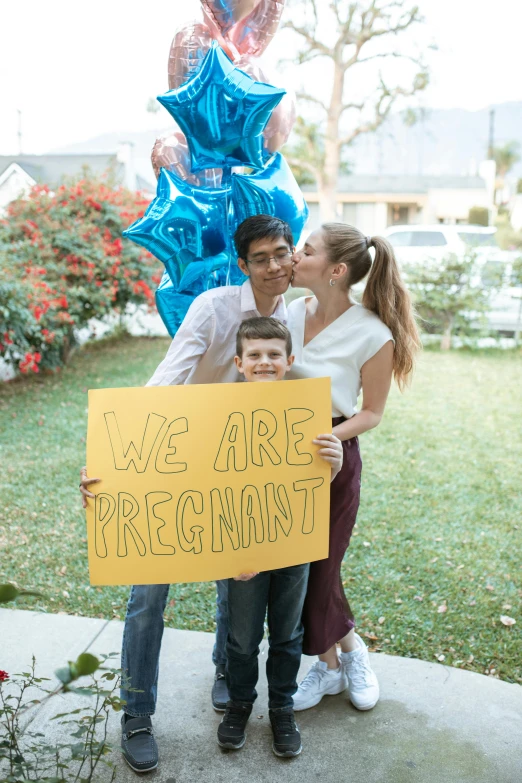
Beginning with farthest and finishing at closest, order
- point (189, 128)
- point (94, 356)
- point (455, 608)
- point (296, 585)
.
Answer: point (94, 356)
point (455, 608)
point (189, 128)
point (296, 585)

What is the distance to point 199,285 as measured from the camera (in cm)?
237

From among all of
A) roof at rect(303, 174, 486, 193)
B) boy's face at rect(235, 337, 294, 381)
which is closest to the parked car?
boy's face at rect(235, 337, 294, 381)

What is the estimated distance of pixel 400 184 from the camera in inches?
1508

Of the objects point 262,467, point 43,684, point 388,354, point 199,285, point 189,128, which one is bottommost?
point 43,684

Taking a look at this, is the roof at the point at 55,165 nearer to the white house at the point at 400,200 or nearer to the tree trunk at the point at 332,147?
the tree trunk at the point at 332,147

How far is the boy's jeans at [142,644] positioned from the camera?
199 cm

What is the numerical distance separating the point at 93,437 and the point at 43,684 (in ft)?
A: 3.71

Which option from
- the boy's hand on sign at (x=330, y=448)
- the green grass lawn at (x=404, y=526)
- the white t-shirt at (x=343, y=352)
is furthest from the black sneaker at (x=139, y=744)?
the white t-shirt at (x=343, y=352)

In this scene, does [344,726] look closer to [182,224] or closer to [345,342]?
[345,342]

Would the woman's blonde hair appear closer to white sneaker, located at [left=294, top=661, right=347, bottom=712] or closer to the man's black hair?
the man's black hair

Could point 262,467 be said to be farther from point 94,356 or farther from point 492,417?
point 94,356

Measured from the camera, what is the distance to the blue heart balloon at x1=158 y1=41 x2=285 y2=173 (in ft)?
6.82

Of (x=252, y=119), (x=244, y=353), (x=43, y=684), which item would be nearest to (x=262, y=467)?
(x=244, y=353)

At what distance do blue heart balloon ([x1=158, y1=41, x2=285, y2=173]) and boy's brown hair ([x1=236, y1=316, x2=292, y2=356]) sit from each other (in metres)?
0.65
